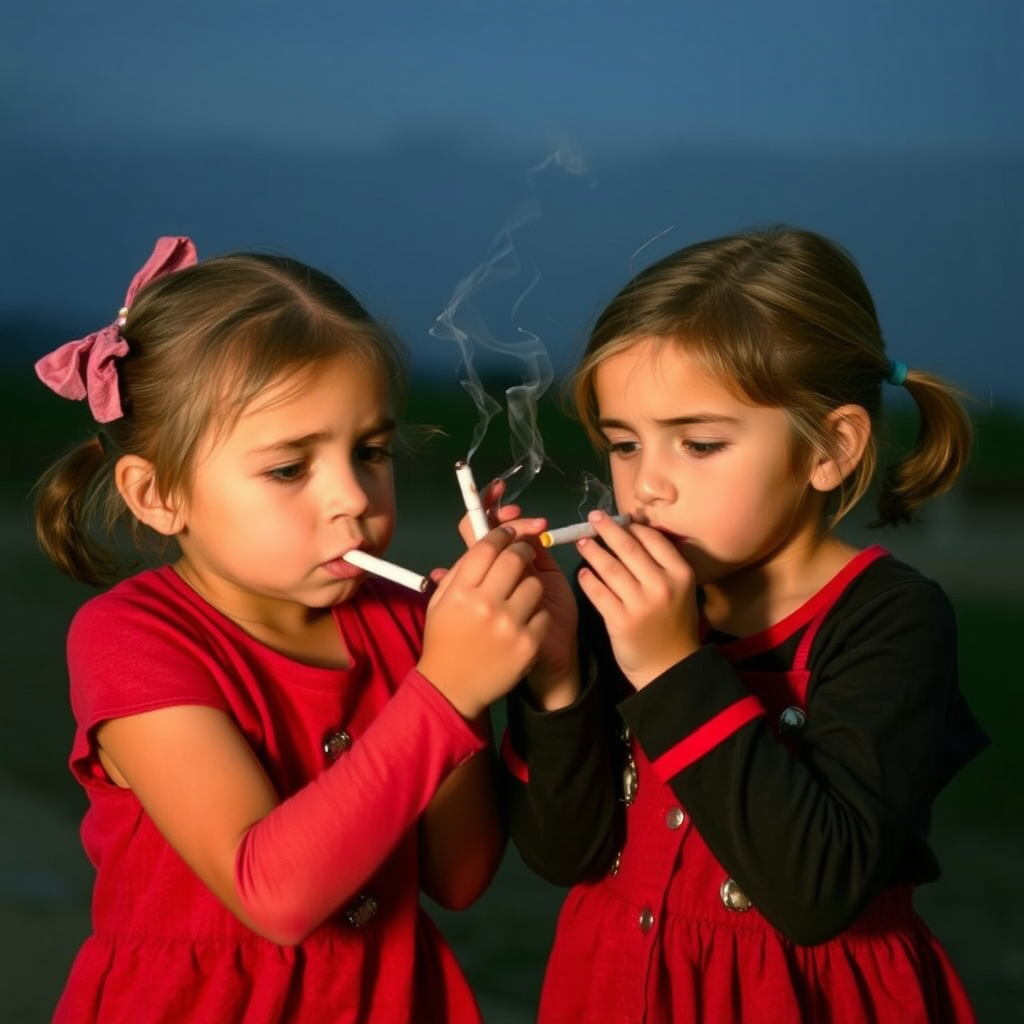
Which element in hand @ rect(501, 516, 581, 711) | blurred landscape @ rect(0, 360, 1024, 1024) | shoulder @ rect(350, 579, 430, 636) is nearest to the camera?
hand @ rect(501, 516, 581, 711)

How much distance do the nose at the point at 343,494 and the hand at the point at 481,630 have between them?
0.12 metres

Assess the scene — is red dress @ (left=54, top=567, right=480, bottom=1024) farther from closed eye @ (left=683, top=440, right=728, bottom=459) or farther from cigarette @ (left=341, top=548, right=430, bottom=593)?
closed eye @ (left=683, top=440, right=728, bottom=459)

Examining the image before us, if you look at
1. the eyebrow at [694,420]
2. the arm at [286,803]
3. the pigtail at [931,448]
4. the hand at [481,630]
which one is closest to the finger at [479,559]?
the hand at [481,630]

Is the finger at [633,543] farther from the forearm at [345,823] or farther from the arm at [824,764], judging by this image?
the forearm at [345,823]

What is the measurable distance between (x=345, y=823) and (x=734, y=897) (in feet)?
1.31

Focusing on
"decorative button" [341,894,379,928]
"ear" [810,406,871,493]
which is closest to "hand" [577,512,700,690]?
"ear" [810,406,871,493]

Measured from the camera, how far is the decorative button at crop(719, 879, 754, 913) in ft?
5.18

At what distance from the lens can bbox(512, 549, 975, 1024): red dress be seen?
157cm

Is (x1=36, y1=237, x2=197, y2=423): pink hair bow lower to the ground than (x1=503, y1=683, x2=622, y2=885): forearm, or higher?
higher

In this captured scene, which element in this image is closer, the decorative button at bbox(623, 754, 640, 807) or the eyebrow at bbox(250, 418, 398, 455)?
the eyebrow at bbox(250, 418, 398, 455)

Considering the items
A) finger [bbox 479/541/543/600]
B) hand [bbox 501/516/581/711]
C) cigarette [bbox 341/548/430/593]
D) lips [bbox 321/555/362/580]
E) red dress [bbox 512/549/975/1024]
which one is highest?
finger [bbox 479/541/543/600]

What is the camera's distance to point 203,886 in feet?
5.20

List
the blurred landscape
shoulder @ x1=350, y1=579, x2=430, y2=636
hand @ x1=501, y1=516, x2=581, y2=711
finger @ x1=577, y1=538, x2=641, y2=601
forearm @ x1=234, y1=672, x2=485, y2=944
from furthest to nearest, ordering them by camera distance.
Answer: the blurred landscape
shoulder @ x1=350, y1=579, x2=430, y2=636
hand @ x1=501, y1=516, x2=581, y2=711
finger @ x1=577, y1=538, x2=641, y2=601
forearm @ x1=234, y1=672, x2=485, y2=944

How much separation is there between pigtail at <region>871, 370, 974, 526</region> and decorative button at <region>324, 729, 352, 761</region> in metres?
0.67
